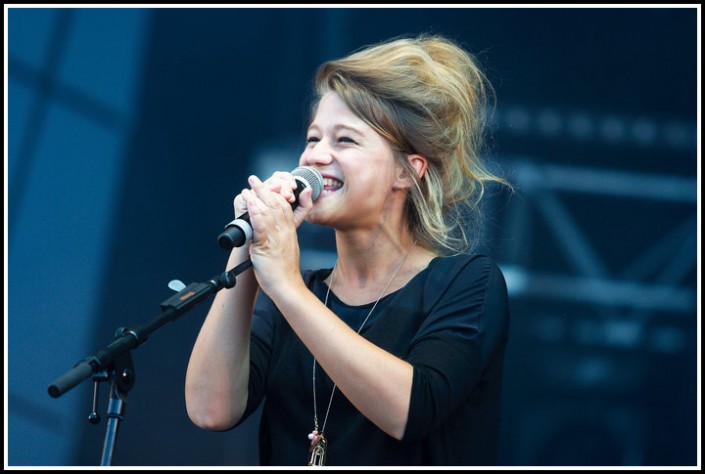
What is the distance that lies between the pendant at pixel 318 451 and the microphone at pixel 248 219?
17.4 inches

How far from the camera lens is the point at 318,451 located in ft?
5.10

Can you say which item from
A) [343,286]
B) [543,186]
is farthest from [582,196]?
[343,286]

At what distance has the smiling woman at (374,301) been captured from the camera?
1395 mm

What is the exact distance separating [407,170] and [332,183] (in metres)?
0.21

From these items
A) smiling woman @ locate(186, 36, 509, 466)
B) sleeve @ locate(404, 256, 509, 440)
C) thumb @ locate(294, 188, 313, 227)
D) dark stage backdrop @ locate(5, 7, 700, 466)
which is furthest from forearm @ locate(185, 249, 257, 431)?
dark stage backdrop @ locate(5, 7, 700, 466)

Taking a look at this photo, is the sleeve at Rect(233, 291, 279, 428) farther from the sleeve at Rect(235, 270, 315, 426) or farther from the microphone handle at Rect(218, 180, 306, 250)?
the microphone handle at Rect(218, 180, 306, 250)

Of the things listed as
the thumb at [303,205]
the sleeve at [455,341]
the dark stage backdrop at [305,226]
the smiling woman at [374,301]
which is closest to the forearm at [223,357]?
the smiling woman at [374,301]

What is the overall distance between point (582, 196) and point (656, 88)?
0.39 meters

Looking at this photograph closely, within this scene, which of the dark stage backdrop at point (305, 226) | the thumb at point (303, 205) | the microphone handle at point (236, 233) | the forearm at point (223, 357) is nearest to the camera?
the microphone handle at point (236, 233)

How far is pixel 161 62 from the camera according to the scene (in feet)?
8.45

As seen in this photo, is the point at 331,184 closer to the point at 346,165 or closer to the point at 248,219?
the point at 346,165

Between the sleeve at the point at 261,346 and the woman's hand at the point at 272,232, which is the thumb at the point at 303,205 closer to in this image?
the woman's hand at the point at 272,232

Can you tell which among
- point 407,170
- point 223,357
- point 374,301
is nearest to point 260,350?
point 223,357

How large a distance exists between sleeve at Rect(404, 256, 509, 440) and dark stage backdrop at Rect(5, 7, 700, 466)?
780 millimetres
